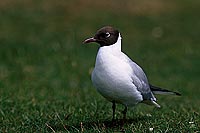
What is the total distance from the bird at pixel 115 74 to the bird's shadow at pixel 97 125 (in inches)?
12.7

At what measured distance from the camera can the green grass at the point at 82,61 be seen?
676cm

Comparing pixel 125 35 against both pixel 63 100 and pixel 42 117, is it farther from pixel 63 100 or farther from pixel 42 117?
pixel 42 117

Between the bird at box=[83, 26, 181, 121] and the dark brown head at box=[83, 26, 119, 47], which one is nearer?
the bird at box=[83, 26, 181, 121]

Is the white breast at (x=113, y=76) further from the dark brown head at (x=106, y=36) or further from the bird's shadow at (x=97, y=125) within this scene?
the bird's shadow at (x=97, y=125)

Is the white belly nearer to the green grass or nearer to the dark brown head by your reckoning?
the dark brown head

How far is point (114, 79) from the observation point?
5.82m

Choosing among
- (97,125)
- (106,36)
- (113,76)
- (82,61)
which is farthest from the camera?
(82,61)

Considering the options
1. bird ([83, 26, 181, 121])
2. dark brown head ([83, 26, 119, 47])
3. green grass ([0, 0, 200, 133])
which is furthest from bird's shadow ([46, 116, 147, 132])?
dark brown head ([83, 26, 119, 47])

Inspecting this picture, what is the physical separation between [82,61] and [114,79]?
633 centimetres

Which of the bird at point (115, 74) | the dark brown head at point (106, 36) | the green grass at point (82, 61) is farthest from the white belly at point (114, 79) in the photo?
the green grass at point (82, 61)

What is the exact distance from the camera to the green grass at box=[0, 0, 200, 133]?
6.76 meters

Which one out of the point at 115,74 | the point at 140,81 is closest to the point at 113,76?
the point at 115,74

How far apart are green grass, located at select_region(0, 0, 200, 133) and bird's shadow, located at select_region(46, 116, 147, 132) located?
1 cm

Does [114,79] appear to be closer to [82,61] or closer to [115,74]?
[115,74]
